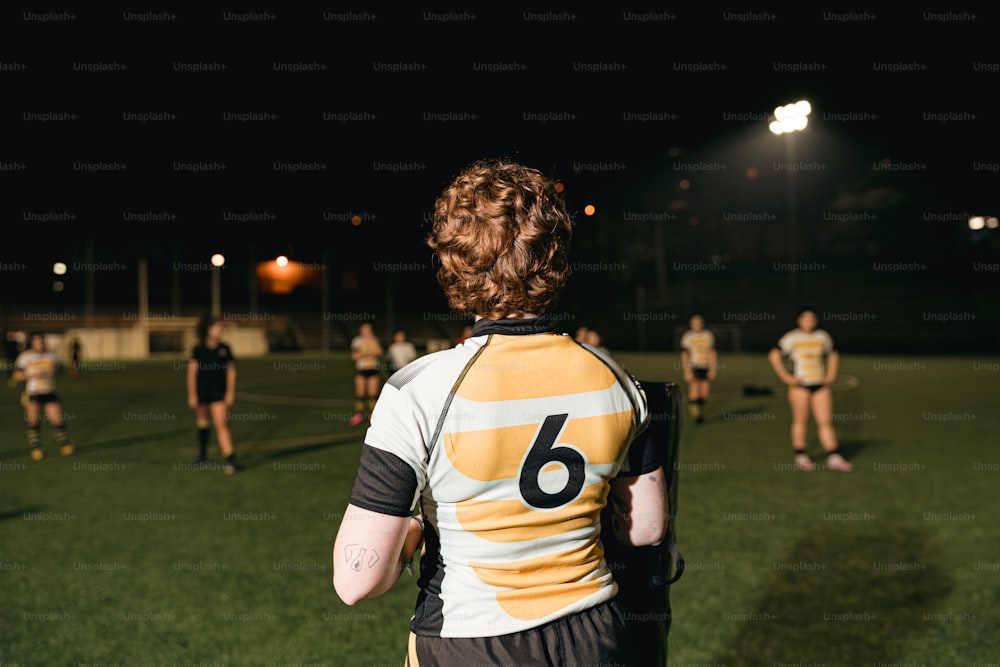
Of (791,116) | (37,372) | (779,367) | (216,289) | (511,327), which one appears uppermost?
(791,116)

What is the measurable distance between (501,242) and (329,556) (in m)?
4.99

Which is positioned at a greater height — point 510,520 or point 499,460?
point 499,460

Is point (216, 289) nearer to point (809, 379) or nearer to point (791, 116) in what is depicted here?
point (791, 116)

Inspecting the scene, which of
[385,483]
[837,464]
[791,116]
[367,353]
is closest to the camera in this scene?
[385,483]

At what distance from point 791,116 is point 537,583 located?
25.5 m

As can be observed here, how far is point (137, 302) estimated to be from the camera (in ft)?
190

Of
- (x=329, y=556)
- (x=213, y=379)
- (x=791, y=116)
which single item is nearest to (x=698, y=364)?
(x=213, y=379)

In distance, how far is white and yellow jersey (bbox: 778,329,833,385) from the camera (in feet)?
29.5

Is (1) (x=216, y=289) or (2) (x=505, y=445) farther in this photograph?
(1) (x=216, y=289)

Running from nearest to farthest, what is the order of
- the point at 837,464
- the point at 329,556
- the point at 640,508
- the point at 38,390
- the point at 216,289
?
the point at 640,508 → the point at 329,556 → the point at 837,464 → the point at 38,390 → the point at 216,289

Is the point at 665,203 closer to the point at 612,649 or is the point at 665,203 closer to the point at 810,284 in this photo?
the point at 810,284

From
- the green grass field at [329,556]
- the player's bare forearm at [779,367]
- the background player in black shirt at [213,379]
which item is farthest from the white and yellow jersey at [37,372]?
the player's bare forearm at [779,367]

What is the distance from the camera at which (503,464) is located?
1445 mm

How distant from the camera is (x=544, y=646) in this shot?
5.03ft
